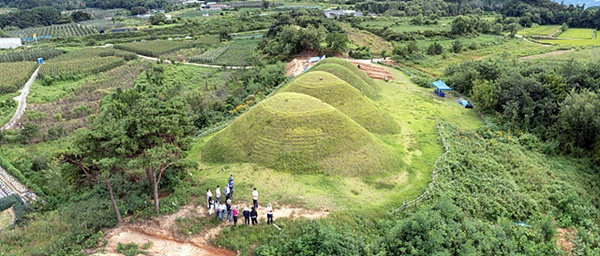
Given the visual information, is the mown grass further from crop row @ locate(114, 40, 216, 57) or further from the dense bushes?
crop row @ locate(114, 40, 216, 57)

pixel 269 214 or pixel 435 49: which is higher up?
pixel 435 49

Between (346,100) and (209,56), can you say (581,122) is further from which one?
(209,56)

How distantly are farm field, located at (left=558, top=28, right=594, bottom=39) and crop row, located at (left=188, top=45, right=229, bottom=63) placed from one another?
6730 cm

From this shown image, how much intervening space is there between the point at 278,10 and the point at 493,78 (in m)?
81.8

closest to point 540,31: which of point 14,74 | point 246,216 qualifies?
point 246,216

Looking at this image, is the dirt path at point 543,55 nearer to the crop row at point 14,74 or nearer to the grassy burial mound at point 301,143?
the grassy burial mound at point 301,143

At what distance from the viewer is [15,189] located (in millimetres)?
24922

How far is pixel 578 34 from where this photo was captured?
7194 centimetres

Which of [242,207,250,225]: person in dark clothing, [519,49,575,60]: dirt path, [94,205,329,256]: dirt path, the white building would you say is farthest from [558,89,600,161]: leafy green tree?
the white building

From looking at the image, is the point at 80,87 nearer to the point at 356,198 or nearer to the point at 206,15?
the point at 356,198

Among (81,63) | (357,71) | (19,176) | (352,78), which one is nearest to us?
(19,176)

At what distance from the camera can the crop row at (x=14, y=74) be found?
4406 cm

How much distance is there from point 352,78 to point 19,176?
1137 inches

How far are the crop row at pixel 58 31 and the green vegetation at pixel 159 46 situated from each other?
2636 centimetres
